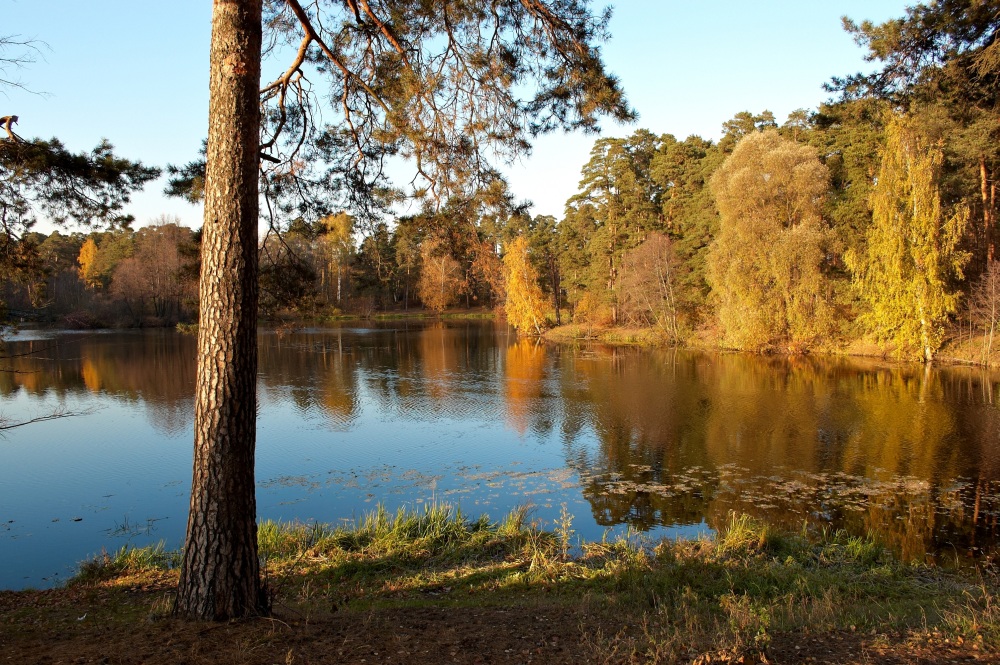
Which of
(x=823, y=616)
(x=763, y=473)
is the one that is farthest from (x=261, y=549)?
(x=763, y=473)

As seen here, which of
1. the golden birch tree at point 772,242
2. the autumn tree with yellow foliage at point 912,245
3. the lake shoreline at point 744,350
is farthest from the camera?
the golden birch tree at point 772,242

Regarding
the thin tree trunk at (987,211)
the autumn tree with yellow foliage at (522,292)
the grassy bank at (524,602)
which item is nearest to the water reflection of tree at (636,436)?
the grassy bank at (524,602)

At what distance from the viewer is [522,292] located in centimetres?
4125

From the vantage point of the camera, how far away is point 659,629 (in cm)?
417

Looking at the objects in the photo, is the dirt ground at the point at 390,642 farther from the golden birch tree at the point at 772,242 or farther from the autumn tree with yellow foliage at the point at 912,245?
the golden birch tree at the point at 772,242

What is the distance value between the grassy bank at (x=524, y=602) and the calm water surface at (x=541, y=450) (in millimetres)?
1607

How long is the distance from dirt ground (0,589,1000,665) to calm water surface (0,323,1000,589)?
2.70 meters

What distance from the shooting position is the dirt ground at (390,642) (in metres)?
3.48

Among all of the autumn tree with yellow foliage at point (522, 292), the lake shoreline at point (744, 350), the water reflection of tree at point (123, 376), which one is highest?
the autumn tree with yellow foliage at point (522, 292)

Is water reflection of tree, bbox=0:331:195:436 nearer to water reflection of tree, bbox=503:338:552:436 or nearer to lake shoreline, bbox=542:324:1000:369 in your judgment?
water reflection of tree, bbox=503:338:552:436

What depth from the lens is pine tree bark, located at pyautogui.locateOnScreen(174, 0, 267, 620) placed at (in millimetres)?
4062

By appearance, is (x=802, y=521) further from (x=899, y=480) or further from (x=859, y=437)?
(x=859, y=437)

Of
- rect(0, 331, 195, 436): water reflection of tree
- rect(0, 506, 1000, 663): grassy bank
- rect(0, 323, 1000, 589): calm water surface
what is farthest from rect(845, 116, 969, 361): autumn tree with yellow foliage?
rect(0, 331, 195, 436): water reflection of tree

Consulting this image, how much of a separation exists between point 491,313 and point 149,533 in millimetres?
56696
